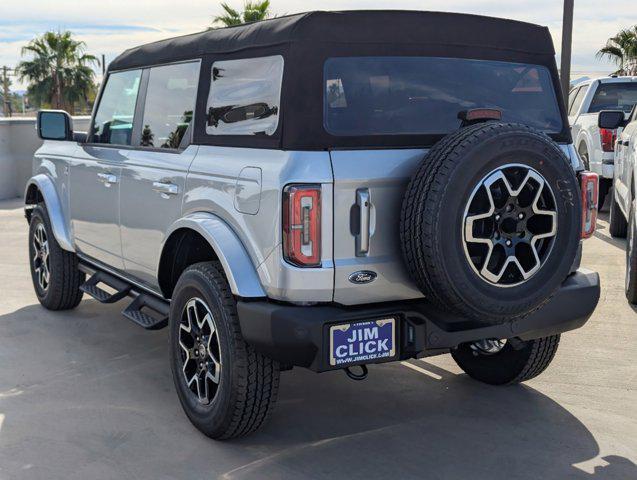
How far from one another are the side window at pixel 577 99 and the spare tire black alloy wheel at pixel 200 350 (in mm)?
9181

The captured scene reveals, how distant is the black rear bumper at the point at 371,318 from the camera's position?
3.39 metres

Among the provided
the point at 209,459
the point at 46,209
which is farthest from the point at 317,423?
the point at 46,209

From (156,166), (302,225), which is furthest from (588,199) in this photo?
(156,166)

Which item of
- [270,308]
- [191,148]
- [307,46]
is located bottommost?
[270,308]

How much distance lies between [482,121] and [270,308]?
4.04 feet

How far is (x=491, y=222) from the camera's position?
340 cm

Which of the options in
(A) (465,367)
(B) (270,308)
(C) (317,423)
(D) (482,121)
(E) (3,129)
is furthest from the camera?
(E) (3,129)

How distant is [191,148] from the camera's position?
13.9ft

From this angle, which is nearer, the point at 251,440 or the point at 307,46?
the point at 307,46

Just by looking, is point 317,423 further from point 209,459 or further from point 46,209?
point 46,209

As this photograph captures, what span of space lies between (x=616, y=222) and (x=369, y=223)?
6.55 metres

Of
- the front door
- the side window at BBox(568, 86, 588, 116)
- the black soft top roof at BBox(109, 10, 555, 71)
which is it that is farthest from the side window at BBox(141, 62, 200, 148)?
the side window at BBox(568, 86, 588, 116)

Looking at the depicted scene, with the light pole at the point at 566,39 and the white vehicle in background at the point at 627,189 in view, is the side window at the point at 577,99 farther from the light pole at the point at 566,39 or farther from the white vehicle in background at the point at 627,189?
the white vehicle in background at the point at 627,189

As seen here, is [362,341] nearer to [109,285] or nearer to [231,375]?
[231,375]
